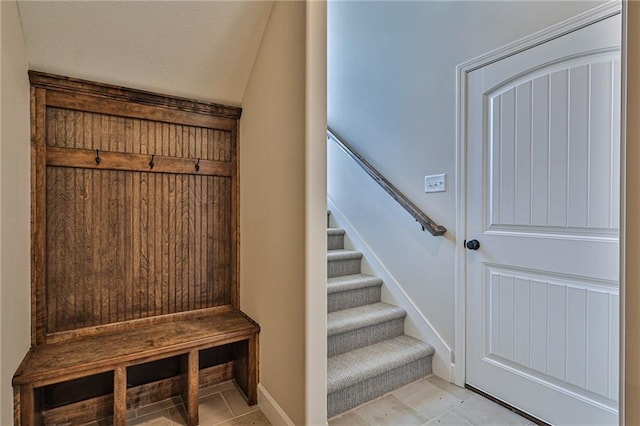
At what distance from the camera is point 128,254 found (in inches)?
74.2

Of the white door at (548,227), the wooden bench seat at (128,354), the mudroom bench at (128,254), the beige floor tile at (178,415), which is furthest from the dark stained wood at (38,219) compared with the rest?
the white door at (548,227)

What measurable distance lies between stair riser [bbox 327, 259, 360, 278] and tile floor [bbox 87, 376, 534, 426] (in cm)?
95

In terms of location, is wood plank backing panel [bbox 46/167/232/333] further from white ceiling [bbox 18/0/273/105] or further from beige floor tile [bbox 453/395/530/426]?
beige floor tile [bbox 453/395/530/426]

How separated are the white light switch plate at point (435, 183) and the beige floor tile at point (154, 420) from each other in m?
2.05

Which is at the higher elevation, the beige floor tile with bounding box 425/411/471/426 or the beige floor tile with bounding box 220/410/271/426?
the beige floor tile with bounding box 220/410/271/426

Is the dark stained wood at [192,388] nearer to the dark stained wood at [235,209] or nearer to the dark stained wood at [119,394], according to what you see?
the dark stained wood at [119,394]

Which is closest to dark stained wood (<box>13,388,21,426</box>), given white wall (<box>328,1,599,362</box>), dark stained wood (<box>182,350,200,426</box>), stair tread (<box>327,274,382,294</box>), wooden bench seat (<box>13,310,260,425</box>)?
wooden bench seat (<box>13,310,260,425</box>)

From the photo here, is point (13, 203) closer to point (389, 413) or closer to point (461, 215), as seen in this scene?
point (389, 413)

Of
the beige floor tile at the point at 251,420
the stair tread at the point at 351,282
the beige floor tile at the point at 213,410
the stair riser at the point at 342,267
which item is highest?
the stair riser at the point at 342,267

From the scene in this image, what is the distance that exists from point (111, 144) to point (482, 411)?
8.27 feet

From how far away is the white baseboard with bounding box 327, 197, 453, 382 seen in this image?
2189mm

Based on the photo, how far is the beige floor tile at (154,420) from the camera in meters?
1.73

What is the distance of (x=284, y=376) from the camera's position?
1.64 meters

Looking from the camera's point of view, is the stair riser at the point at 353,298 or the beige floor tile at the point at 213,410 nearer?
the beige floor tile at the point at 213,410
